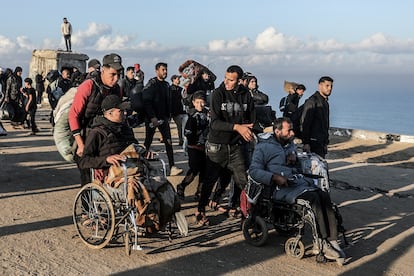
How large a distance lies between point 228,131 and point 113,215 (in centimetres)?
183

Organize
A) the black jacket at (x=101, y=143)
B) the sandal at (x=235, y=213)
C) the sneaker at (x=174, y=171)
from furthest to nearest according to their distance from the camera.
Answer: the sneaker at (x=174, y=171), the sandal at (x=235, y=213), the black jacket at (x=101, y=143)

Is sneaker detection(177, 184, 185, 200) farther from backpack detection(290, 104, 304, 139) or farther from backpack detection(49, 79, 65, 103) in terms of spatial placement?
backpack detection(49, 79, 65, 103)

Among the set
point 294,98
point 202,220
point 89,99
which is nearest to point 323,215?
point 202,220

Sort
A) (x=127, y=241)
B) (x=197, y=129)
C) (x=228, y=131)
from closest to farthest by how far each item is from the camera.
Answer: (x=127, y=241) < (x=228, y=131) < (x=197, y=129)

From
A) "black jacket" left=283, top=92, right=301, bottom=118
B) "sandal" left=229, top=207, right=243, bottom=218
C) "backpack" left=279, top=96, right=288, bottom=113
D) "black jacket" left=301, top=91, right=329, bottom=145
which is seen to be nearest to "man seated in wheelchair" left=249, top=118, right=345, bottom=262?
"sandal" left=229, top=207, right=243, bottom=218

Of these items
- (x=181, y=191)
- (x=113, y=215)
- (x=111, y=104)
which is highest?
(x=111, y=104)

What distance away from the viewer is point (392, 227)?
6.37 meters

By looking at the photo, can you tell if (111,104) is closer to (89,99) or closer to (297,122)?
(89,99)

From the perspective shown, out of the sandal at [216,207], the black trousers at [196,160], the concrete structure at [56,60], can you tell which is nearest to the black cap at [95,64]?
the black trousers at [196,160]

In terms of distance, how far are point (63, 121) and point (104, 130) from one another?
0.74 meters

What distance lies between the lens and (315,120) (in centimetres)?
689

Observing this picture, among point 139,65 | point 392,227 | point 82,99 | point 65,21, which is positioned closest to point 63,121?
point 82,99

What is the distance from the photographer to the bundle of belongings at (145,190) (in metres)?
4.63

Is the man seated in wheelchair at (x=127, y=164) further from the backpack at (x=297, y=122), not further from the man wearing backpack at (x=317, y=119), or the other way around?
the backpack at (x=297, y=122)
